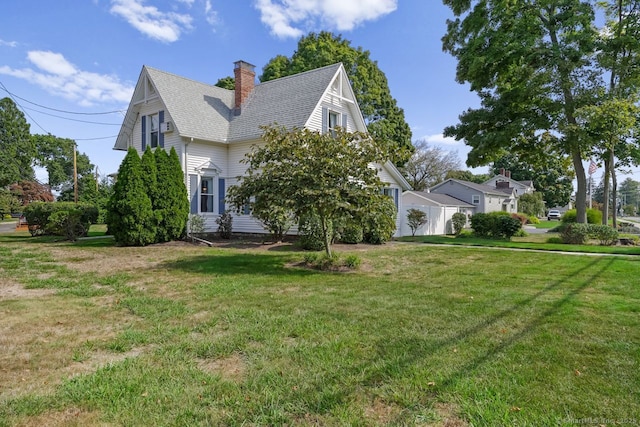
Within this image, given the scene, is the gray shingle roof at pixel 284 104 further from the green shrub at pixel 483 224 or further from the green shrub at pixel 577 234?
the green shrub at pixel 577 234

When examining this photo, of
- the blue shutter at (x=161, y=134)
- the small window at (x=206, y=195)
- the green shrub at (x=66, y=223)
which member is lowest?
the green shrub at (x=66, y=223)

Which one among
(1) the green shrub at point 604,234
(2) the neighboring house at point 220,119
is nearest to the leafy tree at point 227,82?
(2) the neighboring house at point 220,119

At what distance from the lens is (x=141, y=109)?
18.2 meters

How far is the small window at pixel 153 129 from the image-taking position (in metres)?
17.6

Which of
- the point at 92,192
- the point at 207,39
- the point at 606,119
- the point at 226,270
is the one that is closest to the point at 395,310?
the point at 226,270

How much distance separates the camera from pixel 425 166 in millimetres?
44656

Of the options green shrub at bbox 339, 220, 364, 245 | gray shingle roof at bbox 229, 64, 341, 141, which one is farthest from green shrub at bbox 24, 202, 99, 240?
green shrub at bbox 339, 220, 364, 245

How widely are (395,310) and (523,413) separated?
8.84 ft

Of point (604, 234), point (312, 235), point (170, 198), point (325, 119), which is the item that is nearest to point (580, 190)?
point (604, 234)

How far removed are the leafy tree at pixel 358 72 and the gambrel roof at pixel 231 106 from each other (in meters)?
7.80

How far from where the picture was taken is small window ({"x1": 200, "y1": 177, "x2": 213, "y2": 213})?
16.9 meters

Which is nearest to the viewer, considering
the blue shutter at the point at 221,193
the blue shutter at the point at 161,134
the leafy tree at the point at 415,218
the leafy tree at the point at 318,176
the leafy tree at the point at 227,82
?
the leafy tree at the point at 318,176

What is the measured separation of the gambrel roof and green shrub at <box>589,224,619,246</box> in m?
11.6

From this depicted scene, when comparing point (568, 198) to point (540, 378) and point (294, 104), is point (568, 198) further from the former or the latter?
point (540, 378)
